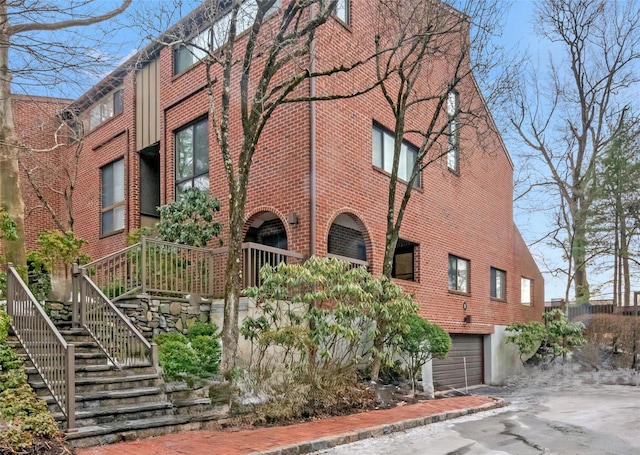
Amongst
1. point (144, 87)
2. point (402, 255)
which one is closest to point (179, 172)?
point (144, 87)

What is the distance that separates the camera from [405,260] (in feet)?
54.8

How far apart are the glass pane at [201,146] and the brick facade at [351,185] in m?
0.35

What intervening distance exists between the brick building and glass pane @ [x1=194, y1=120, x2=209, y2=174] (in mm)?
45

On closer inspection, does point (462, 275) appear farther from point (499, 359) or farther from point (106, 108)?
point (106, 108)

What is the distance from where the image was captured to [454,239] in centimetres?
1772

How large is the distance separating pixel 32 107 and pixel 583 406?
63.6 feet

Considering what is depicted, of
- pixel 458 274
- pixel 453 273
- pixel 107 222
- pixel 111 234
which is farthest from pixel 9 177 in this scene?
pixel 458 274

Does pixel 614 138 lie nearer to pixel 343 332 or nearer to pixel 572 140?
pixel 572 140

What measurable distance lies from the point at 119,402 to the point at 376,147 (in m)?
9.22

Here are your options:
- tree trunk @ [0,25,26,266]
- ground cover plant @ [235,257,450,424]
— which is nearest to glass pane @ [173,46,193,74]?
tree trunk @ [0,25,26,266]

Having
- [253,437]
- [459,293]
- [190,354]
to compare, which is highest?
[459,293]

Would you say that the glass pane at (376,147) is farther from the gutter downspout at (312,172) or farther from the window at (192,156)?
the window at (192,156)

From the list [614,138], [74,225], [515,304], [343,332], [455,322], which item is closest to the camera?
[343,332]

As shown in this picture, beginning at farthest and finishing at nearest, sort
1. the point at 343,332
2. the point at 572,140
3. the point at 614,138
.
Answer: the point at 572,140 < the point at 614,138 < the point at 343,332
